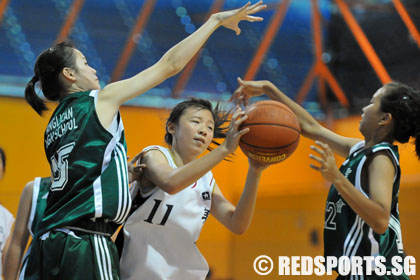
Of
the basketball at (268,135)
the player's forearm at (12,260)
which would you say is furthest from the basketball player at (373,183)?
the player's forearm at (12,260)

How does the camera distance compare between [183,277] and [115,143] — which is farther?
[183,277]

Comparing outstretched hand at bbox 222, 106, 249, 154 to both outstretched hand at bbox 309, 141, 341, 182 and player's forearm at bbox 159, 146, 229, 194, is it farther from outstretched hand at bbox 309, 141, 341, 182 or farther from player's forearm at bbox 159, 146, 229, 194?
outstretched hand at bbox 309, 141, 341, 182

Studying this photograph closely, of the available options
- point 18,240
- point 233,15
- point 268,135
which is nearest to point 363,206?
point 268,135

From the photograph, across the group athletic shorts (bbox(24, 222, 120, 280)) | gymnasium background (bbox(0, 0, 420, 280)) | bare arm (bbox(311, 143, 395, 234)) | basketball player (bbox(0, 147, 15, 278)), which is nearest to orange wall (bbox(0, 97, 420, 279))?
gymnasium background (bbox(0, 0, 420, 280))

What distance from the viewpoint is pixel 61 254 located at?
2.84 m

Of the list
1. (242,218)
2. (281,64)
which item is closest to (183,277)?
(242,218)

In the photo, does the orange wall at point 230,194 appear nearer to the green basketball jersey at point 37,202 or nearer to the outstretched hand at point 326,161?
the green basketball jersey at point 37,202

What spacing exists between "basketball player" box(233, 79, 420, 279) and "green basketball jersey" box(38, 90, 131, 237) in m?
1.05

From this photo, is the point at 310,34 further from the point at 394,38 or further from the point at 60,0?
the point at 60,0

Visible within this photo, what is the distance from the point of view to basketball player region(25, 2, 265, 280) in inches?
112

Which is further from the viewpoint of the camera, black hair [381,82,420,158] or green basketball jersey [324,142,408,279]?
black hair [381,82,420,158]

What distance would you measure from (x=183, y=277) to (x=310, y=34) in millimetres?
8729

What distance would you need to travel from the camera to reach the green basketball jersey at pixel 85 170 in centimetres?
287

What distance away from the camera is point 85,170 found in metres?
2.89
